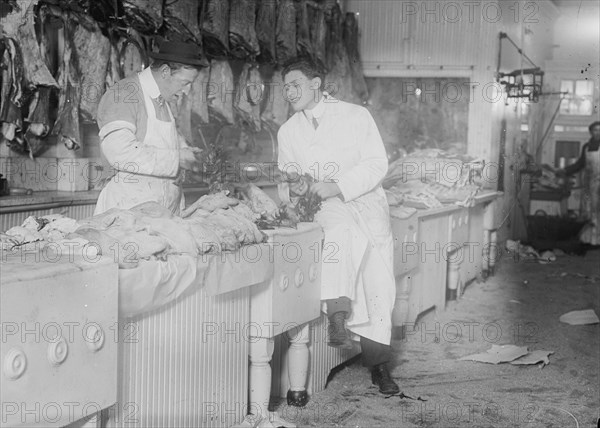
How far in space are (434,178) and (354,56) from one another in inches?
78.6

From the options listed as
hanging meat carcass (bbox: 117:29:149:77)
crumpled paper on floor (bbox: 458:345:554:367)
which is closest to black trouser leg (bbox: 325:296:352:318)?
crumpled paper on floor (bbox: 458:345:554:367)

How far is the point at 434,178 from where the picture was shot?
7469 mm

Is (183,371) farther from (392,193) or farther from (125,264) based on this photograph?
(392,193)

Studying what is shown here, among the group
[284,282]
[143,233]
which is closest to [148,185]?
[284,282]

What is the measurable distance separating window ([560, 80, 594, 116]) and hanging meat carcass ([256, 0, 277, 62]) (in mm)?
8125

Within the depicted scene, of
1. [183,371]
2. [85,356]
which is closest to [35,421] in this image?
[85,356]

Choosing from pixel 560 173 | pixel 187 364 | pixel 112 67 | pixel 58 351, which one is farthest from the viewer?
pixel 560 173

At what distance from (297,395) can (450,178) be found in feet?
12.3

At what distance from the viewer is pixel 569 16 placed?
13820 millimetres

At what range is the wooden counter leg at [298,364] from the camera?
4.18 m

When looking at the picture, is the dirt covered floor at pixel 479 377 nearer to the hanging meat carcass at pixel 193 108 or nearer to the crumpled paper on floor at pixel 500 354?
the crumpled paper on floor at pixel 500 354

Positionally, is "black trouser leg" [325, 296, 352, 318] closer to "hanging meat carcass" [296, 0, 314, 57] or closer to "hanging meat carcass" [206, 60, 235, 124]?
"hanging meat carcass" [206, 60, 235, 124]

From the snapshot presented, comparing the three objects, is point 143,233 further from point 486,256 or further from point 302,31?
point 486,256

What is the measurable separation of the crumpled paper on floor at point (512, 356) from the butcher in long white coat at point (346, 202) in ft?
3.46
